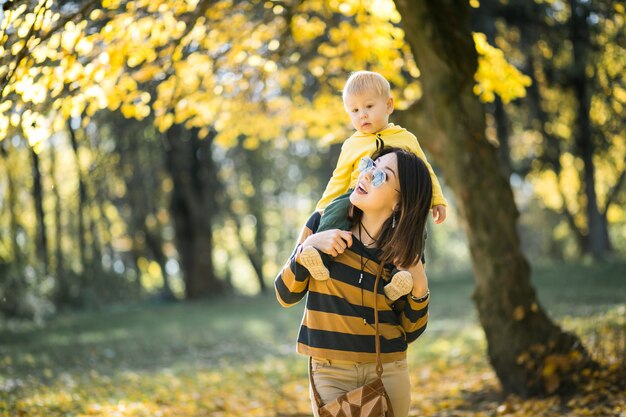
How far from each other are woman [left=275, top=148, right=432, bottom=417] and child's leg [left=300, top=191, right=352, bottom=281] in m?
0.04

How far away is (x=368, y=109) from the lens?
A: 10.9 feet

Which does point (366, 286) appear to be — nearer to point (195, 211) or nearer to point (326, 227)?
point (326, 227)

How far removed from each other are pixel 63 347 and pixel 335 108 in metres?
6.50

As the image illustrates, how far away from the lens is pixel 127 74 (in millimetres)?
7320

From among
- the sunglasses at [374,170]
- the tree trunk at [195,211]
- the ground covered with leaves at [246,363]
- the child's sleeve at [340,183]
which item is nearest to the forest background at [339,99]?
the ground covered with leaves at [246,363]

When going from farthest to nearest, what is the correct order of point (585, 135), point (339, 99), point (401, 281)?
point (585, 135) → point (339, 99) → point (401, 281)

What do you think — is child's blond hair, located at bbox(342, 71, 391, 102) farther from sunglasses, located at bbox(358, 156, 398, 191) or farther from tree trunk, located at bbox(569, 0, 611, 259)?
tree trunk, located at bbox(569, 0, 611, 259)

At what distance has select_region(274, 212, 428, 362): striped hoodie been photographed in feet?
10.4

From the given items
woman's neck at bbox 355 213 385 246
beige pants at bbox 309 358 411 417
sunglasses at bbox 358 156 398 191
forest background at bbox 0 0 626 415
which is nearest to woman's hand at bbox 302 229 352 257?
woman's neck at bbox 355 213 385 246

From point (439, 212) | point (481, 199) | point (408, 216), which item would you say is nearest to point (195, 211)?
point (481, 199)

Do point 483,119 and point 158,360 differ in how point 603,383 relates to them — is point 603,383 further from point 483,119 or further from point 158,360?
point 158,360

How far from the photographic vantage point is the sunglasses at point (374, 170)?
310 centimetres

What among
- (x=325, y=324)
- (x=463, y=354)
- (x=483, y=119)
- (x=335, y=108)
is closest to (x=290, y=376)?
(x=463, y=354)

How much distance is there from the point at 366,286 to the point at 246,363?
8.54 meters
